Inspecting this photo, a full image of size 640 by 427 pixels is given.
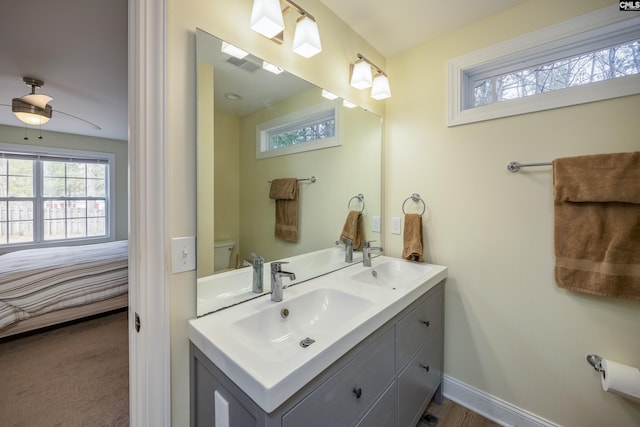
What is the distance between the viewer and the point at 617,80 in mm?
1174

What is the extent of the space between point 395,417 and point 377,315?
1.80 feet

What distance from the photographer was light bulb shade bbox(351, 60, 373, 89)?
63.6 inches

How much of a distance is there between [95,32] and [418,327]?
2.82m

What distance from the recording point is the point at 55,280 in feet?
8.14

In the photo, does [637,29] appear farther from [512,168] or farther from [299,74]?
[299,74]

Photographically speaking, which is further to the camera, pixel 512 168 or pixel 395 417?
pixel 512 168

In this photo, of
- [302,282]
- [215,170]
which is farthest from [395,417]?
[215,170]

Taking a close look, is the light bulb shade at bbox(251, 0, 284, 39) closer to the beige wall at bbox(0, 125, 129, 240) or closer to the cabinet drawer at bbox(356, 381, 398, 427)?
the cabinet drawer at bbox(356, 381, 398, 427)

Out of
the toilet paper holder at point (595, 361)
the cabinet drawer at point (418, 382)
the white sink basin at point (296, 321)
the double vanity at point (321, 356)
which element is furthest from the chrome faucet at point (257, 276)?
the toilet paper holder at point (595, 361)

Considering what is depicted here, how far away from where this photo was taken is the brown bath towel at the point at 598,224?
1.12 m

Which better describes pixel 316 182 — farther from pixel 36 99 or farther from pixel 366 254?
pixel 36 99

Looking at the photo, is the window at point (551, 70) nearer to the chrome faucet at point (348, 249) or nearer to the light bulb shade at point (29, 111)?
the chrome faucet at point (348, 249)

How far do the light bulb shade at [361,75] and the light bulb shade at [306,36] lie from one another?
1.47 feet

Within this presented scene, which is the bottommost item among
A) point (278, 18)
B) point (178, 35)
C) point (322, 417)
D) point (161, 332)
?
point (322, 417)
